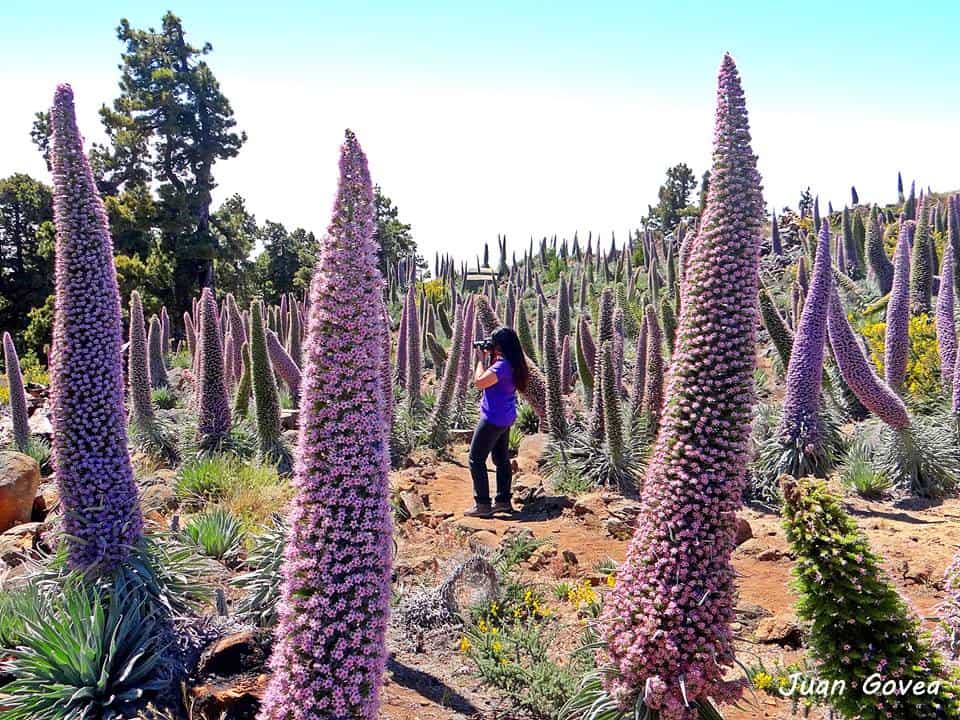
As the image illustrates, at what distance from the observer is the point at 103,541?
3.91 m

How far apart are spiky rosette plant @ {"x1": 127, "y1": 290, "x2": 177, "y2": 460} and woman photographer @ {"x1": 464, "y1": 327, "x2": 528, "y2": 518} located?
15.2ft

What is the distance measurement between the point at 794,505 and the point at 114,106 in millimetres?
36082

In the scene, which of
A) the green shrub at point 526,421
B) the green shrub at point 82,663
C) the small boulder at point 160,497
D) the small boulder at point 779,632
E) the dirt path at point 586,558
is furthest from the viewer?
the green shrub at point 526,421

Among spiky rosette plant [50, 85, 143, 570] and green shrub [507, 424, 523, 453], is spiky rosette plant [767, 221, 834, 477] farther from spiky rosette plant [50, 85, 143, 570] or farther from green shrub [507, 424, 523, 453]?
spiky rosette plant [50, 85, 143, 570]

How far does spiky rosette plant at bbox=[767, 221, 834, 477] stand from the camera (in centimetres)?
720

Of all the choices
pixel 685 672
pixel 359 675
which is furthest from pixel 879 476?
pixel 359 675

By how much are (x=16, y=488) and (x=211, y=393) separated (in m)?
2.57

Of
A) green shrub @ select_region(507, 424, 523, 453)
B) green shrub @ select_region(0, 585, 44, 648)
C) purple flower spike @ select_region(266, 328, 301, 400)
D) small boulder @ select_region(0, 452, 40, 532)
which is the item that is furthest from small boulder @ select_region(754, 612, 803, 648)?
purple flower spike @ select_region(266, 328, 301, 400)

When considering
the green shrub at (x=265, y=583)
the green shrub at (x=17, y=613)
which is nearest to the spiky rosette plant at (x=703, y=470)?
the green shrub at (x=265, y=583)

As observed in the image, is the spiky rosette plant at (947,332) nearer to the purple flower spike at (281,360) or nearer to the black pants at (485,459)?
the black pants at (485,459)

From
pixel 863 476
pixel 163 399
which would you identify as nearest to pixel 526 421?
pixel 863 476

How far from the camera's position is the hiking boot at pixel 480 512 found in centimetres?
767

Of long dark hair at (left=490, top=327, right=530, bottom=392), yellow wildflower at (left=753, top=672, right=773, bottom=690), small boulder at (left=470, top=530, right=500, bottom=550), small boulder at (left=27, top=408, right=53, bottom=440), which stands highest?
→ long dark hair at (left=490, top=327, right=530, bottom=392)

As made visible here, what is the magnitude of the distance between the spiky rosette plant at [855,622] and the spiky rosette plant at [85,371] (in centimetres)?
344
